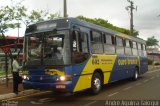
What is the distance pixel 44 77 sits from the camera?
12.1m

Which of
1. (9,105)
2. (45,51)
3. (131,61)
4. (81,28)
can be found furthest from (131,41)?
(9,105)

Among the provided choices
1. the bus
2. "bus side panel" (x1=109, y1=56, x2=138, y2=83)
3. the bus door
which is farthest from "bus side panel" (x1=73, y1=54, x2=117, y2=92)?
"bus side panel" (x1=109, y1=56, x2=138, y2=83)

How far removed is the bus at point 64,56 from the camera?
38.9ft

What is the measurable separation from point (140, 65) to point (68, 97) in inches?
391

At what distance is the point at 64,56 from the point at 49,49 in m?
0.75

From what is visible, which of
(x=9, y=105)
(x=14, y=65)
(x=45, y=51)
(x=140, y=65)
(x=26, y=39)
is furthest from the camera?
(x=140, y=65)

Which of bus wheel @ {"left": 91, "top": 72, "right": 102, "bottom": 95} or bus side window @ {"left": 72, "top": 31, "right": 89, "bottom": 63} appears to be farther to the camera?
bus wheel @ {"left": 91, "top": 72, "right": 102, "bottom": 95}

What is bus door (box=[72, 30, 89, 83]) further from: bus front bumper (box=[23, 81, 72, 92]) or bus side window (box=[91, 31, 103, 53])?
bus side window (box=[91, 31, 103, 53])

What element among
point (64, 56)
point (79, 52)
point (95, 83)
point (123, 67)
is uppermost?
point (79, 52)

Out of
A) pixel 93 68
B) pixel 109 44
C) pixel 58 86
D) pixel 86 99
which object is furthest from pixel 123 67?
pixel 58 86

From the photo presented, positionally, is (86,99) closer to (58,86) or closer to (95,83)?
(95,83)

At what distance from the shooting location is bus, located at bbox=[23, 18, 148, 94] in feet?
38.9

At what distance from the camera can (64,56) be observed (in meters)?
11.8

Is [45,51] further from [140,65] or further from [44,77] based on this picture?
[140,65]
